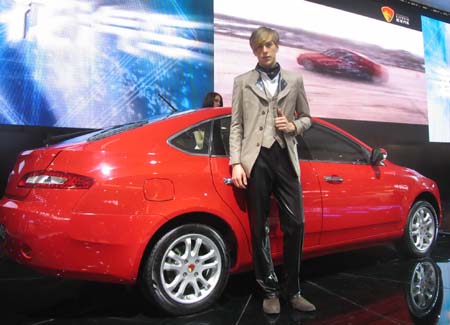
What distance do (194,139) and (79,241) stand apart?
81cm

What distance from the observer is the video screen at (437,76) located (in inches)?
257

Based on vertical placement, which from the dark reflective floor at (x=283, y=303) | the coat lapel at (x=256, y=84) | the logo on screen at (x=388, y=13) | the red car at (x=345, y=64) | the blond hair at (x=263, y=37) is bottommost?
the dark reflective floor at (x=283, y=303)

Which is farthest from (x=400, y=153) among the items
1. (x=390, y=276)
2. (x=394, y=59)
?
(x=390, y=276)

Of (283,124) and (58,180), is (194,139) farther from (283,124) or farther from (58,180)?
(58,180)

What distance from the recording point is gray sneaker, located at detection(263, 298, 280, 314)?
2053mm

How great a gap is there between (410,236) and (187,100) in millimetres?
2617

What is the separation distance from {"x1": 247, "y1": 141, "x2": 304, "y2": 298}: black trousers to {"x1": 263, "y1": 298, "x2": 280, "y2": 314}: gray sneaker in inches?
1.0

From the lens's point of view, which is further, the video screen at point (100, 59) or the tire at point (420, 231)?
the video screen at point (100, 59)

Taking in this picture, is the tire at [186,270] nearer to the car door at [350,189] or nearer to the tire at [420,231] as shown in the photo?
the car door at [350,189]

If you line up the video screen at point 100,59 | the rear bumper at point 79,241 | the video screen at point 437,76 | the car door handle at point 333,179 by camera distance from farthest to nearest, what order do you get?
the video screen at point 437,76
the video screen at point 100,59
the car door handle at point 333,179
the rear bumper at point 79,241

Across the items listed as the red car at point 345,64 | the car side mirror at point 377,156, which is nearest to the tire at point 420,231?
the car side mirror at point 377,156

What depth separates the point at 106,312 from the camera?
6.81 feet

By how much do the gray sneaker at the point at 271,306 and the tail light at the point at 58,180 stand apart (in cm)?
111

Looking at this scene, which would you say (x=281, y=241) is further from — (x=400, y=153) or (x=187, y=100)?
(x=400, y=153)
